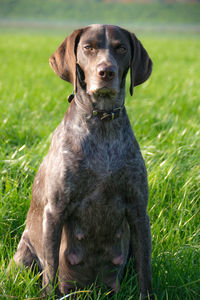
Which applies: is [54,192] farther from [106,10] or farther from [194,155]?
[106,10]

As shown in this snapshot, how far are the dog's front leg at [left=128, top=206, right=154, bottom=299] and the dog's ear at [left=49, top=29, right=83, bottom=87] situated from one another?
904 mm

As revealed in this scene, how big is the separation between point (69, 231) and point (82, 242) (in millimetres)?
106

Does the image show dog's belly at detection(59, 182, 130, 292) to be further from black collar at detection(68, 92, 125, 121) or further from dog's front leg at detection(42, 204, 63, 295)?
black collar at detection(68, 92, 125, 121)

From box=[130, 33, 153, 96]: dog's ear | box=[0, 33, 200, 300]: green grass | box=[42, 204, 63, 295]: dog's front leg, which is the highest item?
box=[130, 33, 153, 96]: dog's ear

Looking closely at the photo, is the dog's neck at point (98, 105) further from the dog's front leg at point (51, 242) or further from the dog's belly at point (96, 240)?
the dog's front leg at point (51, 242)

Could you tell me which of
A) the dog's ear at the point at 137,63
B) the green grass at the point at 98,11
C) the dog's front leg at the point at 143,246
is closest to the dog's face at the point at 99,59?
the dog's ear at the point at 137,63

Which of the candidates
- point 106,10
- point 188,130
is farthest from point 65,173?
point 106,10

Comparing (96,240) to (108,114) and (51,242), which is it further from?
(108,114)

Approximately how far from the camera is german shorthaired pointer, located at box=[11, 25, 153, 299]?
8.04 feet

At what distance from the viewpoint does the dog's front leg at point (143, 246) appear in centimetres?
255

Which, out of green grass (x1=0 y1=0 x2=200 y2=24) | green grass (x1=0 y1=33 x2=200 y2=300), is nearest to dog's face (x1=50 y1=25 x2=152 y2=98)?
green grass (x1=0 y1=33 x2=200 y2=300)

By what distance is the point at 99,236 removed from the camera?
2611mm

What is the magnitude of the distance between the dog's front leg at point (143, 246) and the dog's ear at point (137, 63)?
2.75 ft

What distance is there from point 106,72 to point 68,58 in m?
0.33
